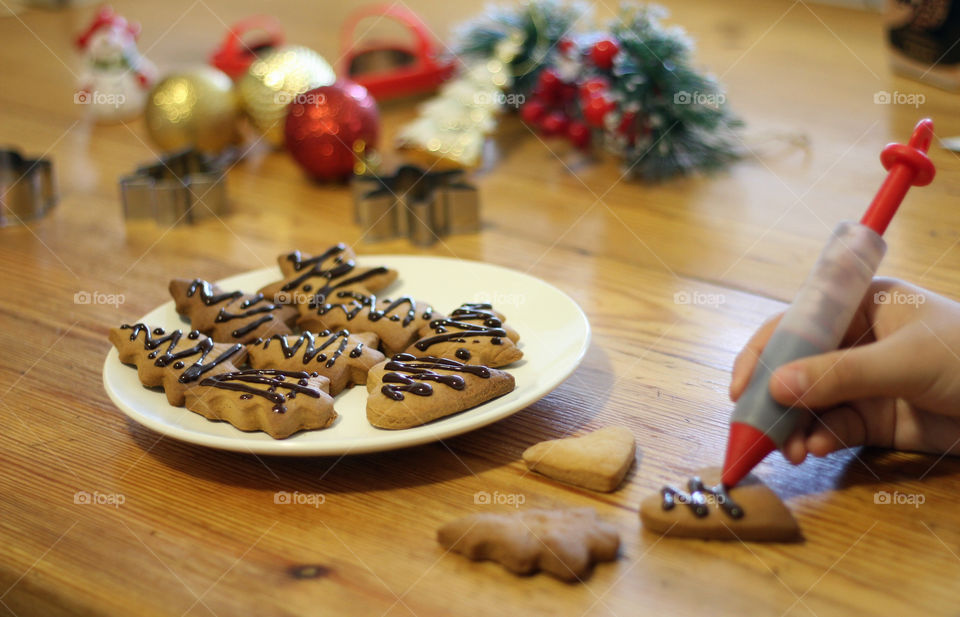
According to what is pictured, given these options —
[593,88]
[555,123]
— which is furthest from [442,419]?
[555,123]

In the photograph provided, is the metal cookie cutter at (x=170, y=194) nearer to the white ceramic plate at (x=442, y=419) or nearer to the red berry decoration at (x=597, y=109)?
the white ceramic plate at (x=442, y=419)

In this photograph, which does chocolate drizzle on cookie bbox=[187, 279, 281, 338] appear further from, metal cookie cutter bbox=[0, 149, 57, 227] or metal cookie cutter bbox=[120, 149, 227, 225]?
metal cookie cutter bbox=[0, 149, 57, 227]

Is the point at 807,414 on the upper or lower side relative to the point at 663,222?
upper

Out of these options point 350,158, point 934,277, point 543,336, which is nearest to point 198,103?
point 350,158

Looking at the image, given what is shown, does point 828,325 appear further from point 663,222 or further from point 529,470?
point 663,222
